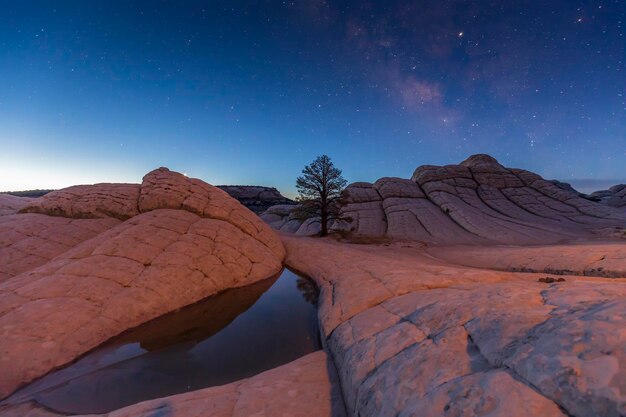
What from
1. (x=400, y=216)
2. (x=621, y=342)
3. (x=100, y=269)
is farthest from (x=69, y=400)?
(x=400, y=216)

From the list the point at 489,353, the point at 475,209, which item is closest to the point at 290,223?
the point at 475,209

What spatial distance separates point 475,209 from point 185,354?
1222 inches

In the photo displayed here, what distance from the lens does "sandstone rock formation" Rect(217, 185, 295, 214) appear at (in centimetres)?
6163

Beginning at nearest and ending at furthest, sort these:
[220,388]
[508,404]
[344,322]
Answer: [508,404]
[220,388]
[344,322]

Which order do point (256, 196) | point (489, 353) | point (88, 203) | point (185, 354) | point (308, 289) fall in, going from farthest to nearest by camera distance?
point (256, 196)
point (88, 203)
point (308, 289)
point (185, 354)
point (489, 353)

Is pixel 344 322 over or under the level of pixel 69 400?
over

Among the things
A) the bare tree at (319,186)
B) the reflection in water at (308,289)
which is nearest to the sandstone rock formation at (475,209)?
the bare tree at (319,186)

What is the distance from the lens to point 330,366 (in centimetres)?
454

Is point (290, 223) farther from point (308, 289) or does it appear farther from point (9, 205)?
point (9, 205)

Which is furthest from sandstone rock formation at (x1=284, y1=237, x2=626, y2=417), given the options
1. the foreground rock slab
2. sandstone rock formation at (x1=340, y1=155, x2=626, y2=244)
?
sandstone rock formation at (x1=340, y1=155, x2=626, y2=244)

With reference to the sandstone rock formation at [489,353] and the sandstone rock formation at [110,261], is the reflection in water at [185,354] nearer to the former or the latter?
the sandstone rock formation at [110,261]

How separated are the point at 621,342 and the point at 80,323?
9161 millimetres

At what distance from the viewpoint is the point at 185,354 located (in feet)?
18.6

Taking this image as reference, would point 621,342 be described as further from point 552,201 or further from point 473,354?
point 552,201
